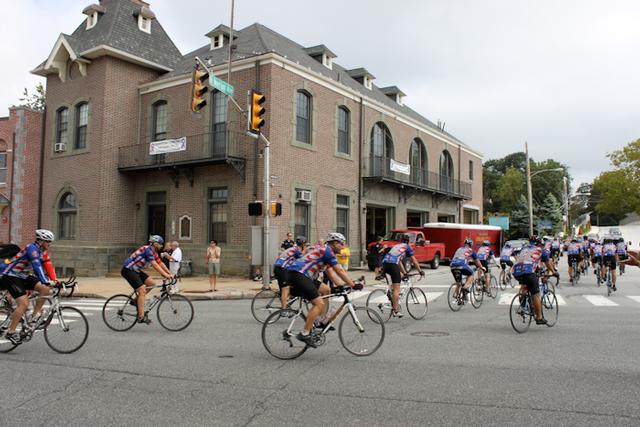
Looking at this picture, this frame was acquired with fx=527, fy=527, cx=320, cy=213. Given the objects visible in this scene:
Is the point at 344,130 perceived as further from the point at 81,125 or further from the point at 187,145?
the point at 81,125

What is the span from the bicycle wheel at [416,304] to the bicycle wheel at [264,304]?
2692mm

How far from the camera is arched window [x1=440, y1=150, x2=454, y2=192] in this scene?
115 feet

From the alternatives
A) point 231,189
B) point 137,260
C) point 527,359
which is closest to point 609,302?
point 527,359

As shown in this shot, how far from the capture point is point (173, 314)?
9.60 metres

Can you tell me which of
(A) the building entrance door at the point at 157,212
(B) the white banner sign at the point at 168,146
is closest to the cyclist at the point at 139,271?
(B) the white banner sign at the point at 168,146

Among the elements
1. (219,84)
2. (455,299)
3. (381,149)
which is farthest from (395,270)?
(381,149)

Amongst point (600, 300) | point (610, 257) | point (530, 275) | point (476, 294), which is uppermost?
point (610, 257)

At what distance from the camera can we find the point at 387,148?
29766 mm

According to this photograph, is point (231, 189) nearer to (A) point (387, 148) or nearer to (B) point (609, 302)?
(A) point (387, 148)

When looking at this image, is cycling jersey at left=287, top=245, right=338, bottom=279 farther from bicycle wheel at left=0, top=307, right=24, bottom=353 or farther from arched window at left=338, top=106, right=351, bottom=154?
arched window at left=338, top=106, right=351, bottom=154

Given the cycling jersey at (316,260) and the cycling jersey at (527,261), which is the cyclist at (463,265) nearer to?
the cycling jersey at (527,261)

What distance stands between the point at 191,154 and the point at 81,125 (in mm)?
6612

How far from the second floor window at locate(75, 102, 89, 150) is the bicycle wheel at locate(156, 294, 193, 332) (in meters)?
17.8

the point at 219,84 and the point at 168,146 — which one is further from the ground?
the point at 219,84
